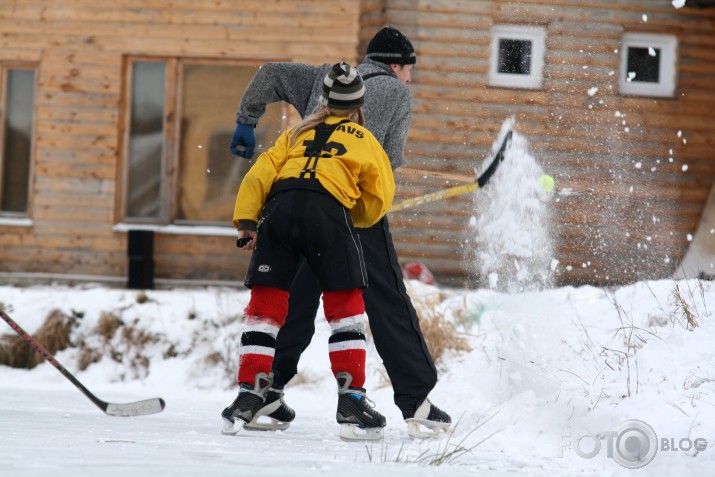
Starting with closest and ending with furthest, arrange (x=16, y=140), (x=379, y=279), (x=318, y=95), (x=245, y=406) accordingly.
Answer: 1. (x=245, y=406)
2. (x=379, y=279)
3. (x=318, y=95)
4. (x=16, y=140)

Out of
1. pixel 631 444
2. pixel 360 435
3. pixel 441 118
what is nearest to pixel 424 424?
pixel 360 435

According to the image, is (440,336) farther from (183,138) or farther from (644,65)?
(644,65)

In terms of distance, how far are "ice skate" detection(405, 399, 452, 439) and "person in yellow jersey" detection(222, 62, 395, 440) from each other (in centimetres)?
19

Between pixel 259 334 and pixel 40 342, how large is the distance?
394cm

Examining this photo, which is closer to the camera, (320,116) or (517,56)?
(320,116)

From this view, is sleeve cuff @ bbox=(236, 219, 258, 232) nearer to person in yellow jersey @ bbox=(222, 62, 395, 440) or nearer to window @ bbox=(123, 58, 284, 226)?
person in yellow jersey @ bbox=(222, 62, 395, 440)

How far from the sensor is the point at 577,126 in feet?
33.0

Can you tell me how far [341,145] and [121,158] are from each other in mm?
6878

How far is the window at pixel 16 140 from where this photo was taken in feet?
33.3

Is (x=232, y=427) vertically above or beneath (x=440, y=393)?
above

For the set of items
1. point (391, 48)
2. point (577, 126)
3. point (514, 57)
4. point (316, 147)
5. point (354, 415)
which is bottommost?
point (354, 415)

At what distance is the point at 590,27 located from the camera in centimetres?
1010

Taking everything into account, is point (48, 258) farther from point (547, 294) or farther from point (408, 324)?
point (408, 324)

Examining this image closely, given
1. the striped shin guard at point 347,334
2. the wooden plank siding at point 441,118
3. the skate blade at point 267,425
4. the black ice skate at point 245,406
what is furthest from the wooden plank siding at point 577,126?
the black ice skate at point 245,406
